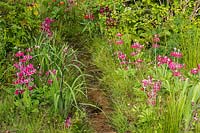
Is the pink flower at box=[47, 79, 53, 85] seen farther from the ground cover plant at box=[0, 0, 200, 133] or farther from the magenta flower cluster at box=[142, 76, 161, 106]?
the magenta flower cluster at box=[142, 76, 161, 106]

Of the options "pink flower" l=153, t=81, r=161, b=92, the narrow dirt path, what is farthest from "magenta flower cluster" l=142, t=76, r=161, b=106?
the narrow dirt path

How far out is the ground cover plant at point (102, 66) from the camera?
420cm

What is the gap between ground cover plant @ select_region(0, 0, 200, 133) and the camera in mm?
4199

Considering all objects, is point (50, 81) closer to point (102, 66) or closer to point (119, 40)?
point (102, 66)

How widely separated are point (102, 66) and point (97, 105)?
923mm

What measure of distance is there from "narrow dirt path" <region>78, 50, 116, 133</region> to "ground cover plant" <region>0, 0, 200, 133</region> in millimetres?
24

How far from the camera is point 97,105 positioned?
4.94 m

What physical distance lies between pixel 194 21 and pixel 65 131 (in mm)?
2750

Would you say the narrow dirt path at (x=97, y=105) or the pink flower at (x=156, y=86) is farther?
the narrow dirt path at (x=97, y=105)

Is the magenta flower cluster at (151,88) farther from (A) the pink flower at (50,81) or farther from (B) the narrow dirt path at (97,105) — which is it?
(A) the pink flower at (50,81)

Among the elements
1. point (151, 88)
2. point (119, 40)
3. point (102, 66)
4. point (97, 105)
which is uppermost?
point (119, 40)

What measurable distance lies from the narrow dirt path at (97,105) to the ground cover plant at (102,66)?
24 mm

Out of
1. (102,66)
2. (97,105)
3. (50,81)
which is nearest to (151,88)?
(97,105)

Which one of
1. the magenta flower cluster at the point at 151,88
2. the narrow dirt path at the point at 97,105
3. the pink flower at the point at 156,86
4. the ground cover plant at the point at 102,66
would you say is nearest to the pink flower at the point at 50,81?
the ground cover plant at the point at 102,66
